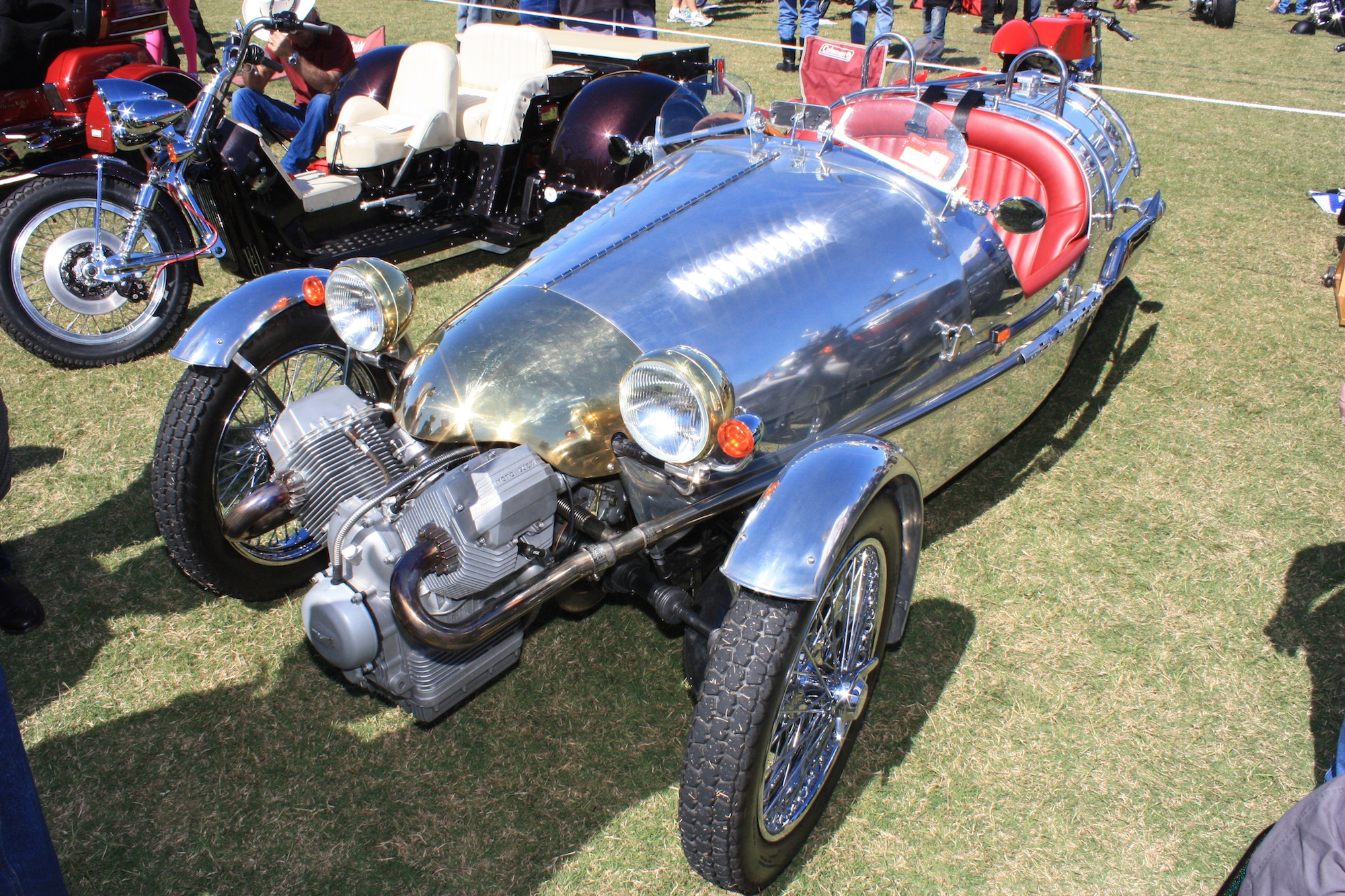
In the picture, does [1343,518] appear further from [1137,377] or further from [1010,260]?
[1010,260]

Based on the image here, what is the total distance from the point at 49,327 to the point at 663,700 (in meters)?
3.52

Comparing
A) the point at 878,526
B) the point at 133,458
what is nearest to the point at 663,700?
the point at 878,526

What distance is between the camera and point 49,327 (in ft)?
13.9

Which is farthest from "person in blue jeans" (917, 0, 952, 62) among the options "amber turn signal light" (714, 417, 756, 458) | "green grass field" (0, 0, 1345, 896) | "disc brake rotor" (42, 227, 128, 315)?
"amber turn signal light" (714, 417, 756, 458)

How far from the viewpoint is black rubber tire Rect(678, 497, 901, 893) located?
182cm

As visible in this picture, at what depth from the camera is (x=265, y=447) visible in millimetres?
2717

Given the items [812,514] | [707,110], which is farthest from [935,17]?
[812,514]

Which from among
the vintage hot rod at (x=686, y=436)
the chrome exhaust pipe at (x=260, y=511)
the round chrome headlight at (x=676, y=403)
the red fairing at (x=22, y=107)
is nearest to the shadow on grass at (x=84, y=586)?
the vintage hot rod at (x=686, y=436)

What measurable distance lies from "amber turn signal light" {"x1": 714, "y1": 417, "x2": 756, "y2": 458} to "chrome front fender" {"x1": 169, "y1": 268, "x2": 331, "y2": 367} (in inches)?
59.3

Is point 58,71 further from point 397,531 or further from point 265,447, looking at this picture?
point 397,531

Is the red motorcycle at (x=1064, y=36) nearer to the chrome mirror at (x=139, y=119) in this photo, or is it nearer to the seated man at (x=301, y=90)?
the seated man at (x=301, y=90)

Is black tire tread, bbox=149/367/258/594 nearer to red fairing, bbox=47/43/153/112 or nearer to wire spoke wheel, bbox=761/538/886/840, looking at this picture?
wire spoke wheel, bbox=761/538/886/840

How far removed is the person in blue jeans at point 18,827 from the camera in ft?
5.24

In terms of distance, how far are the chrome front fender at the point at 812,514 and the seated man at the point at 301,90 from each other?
4400 millimetres
